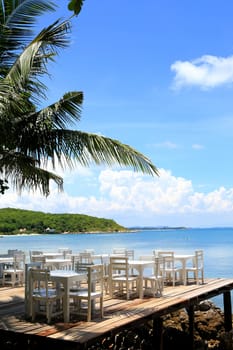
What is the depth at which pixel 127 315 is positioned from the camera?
680 cm

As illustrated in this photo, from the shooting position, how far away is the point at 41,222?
7206cm

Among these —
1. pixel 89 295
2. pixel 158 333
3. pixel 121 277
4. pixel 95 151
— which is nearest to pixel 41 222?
pixel 121 277

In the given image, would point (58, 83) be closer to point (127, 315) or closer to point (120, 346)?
point (127, 315)

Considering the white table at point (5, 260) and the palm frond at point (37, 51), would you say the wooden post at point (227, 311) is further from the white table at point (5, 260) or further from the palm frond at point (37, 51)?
the palm frond at point (37, 51)

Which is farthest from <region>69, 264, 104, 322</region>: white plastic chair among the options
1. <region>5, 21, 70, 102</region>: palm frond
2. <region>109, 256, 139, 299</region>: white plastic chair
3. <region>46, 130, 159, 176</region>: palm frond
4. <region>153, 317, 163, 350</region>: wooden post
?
<region>5, 21, 70, 102</region>: palm frond

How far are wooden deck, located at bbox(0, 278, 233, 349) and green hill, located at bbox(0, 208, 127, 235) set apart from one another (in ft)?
187

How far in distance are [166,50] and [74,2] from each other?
11.2 m

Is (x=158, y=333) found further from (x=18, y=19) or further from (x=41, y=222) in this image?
(x=41, y=222)

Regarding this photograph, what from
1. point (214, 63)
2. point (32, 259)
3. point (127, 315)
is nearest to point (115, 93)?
point (214, 63)

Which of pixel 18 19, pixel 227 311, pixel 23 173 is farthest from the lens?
pixel 227 311

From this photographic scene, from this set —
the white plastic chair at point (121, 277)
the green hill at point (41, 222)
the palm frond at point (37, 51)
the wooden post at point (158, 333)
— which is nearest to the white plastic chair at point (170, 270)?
the white plastic chair at point (121, 277)

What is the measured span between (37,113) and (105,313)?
3341mm

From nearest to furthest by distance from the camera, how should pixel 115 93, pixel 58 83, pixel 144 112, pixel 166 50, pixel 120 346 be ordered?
pixel 58 83, pixel 120 346, pixel 166 50, pixel 115 93, pixel 144 112

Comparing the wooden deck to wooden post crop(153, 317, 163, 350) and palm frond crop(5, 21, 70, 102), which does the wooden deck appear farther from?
palm frond crop(5, 21, 70, 102)
